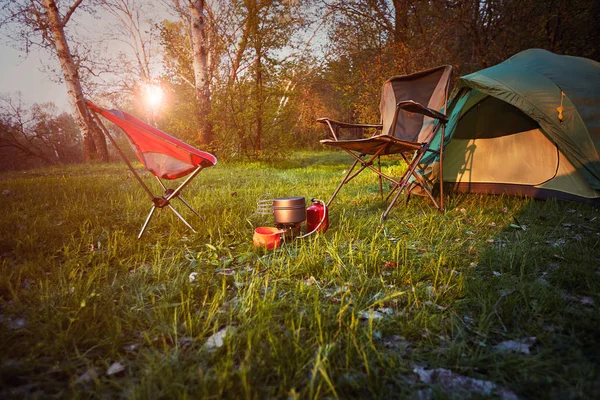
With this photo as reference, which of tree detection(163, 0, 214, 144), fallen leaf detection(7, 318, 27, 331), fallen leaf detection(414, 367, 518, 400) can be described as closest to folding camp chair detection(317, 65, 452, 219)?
fallen leaf detection(414, 367, 518, 400)

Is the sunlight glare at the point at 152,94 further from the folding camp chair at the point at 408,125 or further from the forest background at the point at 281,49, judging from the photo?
the folding camp chair at the point at 408,125

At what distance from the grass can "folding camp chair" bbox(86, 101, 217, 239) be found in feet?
1.12

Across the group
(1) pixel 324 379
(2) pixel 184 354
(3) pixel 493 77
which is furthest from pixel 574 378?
(3) pixel 493 77

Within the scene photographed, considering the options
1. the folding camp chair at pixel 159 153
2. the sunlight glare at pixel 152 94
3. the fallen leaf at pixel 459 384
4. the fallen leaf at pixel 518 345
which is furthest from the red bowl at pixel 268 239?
the sunlight glare at pixel 152 94

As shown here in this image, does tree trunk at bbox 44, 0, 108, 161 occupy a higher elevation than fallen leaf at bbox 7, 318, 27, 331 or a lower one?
higher

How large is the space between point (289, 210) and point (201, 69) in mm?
7081

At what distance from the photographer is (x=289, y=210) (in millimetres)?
2002

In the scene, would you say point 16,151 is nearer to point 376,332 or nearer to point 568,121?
point 376,332

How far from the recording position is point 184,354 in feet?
3.37

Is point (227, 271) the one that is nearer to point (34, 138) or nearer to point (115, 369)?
point (115, 369)

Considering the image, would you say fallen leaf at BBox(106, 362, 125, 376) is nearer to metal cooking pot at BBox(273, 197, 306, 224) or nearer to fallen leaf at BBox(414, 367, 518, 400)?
fallen leaf at BBox(414, 367, 518, 400)

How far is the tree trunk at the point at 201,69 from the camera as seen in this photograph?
7273 mm

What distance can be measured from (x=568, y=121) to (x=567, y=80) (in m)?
0.46

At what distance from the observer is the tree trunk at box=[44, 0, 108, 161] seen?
8102 millimetres
